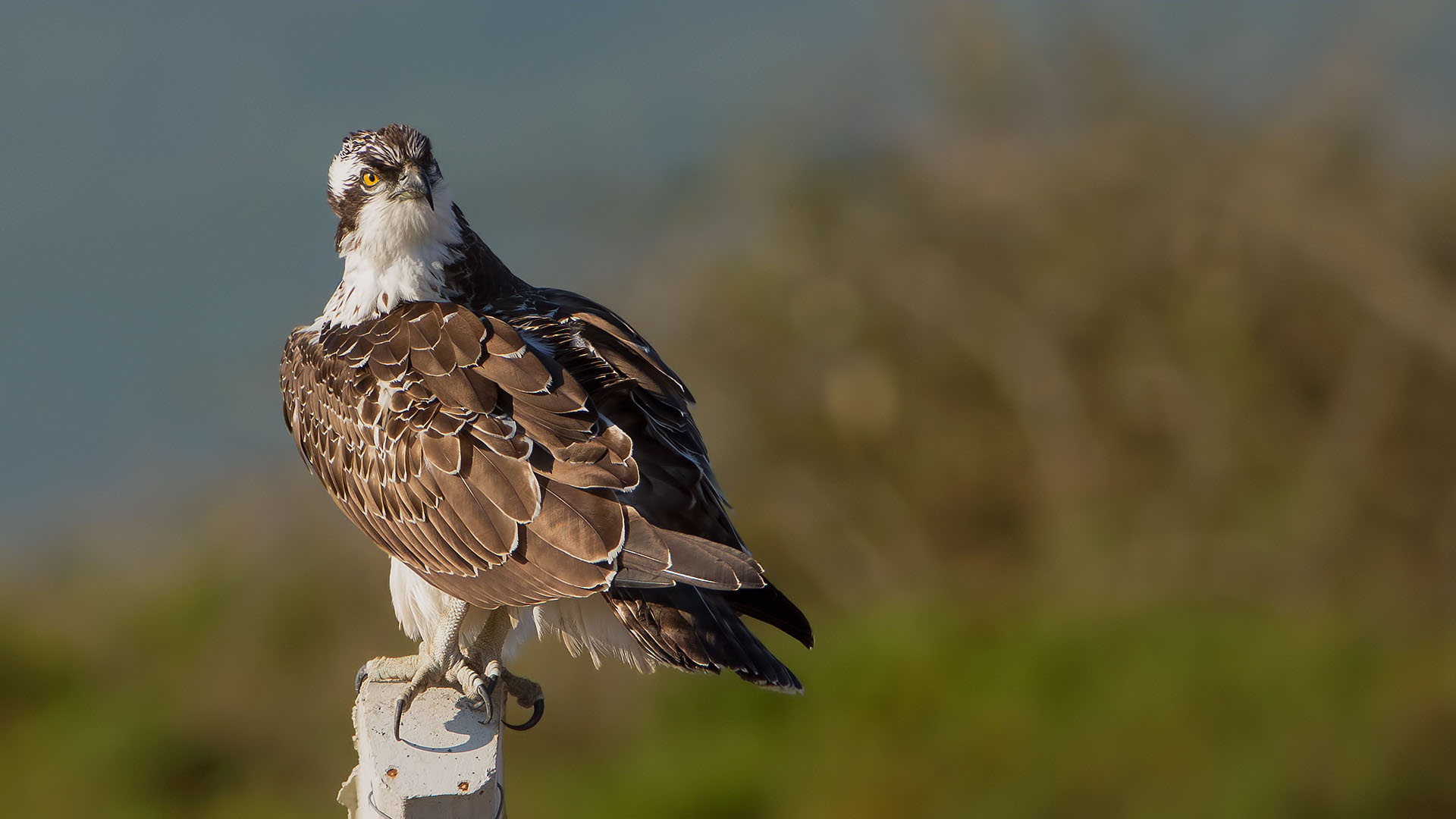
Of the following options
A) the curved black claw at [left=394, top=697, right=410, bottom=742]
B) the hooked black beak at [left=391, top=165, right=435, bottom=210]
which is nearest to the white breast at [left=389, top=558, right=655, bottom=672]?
the curved black claw at [left=394, top=697, right=410, bottom=742]

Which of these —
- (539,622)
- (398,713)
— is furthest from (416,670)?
(398,713)

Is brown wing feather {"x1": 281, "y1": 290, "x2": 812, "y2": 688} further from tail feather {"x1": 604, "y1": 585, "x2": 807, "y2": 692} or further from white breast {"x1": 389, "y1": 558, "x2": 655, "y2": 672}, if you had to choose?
white breast {"x1": 389, "y1": 558, "x2": 655, "y2": 672}

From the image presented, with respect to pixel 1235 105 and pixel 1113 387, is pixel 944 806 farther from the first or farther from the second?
pixel 1235 105

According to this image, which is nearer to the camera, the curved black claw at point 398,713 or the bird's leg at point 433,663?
the curved black claw at point 398,713

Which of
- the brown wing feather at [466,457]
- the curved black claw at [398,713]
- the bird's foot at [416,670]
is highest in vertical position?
the brown wing feather at [466,457]

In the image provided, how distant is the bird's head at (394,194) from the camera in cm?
487

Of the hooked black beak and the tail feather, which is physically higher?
the hooked black beak

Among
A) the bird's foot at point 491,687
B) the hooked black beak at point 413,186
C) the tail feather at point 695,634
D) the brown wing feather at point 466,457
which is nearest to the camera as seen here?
the tail feather at point 695,634

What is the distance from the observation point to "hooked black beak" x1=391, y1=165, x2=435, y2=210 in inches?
190

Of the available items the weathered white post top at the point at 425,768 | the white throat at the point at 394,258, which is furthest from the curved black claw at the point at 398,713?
the white throat at the point at 394,258

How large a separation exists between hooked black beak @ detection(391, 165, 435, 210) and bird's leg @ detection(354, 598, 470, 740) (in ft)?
4.34

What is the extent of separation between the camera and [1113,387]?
9930mm

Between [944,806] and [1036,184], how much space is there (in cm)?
412

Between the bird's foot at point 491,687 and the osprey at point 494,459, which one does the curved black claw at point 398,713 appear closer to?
the osprey at point 494,459
